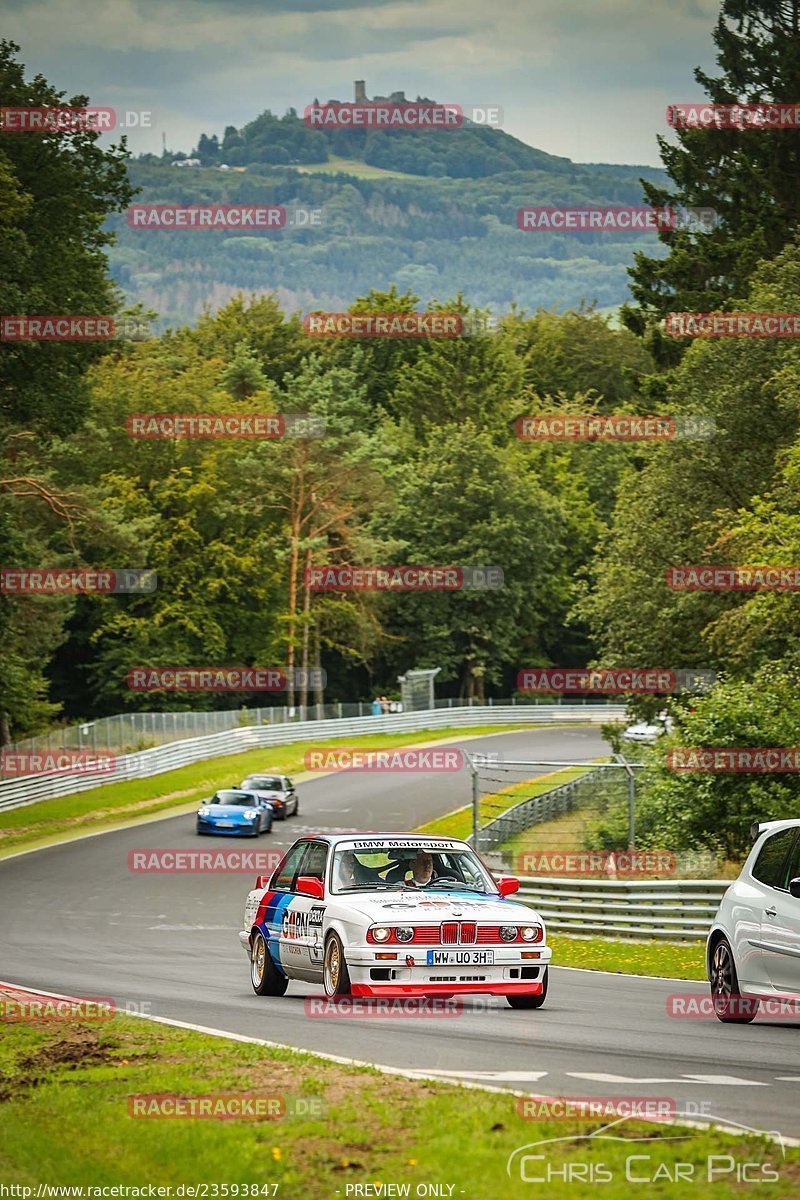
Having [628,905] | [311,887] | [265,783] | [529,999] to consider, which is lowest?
[265,783]

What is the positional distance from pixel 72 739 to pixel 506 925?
1794 inches

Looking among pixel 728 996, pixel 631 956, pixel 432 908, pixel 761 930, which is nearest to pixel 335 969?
pixel 432 908

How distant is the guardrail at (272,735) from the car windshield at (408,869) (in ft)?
118

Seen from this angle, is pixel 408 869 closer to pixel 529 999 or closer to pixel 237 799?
pixel 529 999

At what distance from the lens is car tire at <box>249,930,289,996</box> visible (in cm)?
1605

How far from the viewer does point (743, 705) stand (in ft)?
95.5

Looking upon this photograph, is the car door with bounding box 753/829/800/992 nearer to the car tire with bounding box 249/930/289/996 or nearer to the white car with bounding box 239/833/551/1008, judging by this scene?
the white car with bounding box 239/833/551/1008

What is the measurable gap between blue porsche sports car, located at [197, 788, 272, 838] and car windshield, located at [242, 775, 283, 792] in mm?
2694

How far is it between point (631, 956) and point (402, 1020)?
10872 mm

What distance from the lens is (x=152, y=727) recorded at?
210 feet

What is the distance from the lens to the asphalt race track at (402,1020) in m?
9.78

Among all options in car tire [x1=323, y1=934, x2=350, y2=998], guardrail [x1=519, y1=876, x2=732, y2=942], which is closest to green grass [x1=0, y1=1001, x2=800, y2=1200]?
car tire [x1=323, y1=934, x2=350, y2=998]

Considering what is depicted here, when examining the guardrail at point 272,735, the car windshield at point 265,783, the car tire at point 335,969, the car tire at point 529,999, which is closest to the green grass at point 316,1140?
the car tire at point 335,969

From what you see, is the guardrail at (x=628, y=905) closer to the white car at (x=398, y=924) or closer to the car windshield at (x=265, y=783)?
the white car at (x=398, y=924)
